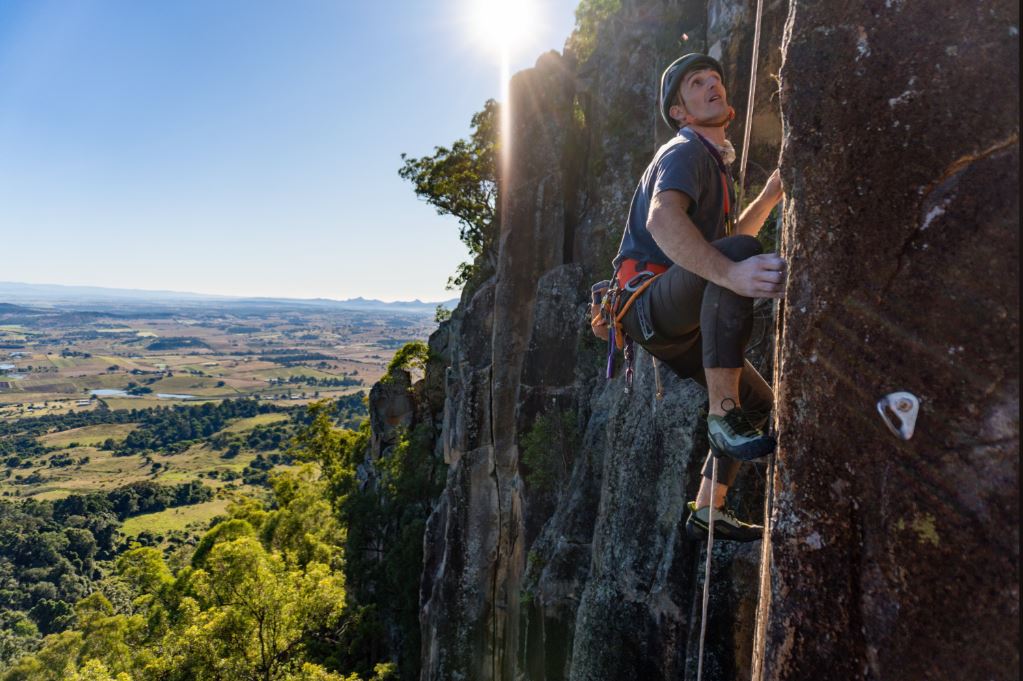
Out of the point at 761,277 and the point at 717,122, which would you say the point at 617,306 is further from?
the point at 717,122

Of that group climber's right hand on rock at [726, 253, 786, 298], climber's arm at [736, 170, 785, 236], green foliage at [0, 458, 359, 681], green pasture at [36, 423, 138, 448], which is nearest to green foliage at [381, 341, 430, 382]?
green foliage at [0, 458, 359, 681]

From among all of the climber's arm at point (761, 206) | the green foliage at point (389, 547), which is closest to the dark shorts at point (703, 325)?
the climber's arm at point (761, 206)

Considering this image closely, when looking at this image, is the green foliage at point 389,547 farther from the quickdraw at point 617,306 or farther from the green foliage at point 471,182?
the quickdraw at point 617,306

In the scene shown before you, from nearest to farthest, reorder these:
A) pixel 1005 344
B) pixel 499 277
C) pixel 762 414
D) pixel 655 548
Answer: pixel 1005 344, pixel 762 414, pixel 655 548, pixel 499 277

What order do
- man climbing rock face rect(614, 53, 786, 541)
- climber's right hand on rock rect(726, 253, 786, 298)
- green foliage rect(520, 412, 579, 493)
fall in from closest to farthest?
1. climber's right hand on rock rect(726, 253, 786, 298)
2. man climbing rock face rect(614, 53, 786, 541)
3. green foliage rect(520, 412, 579, 493)

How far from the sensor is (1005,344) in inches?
115

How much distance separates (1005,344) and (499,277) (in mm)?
19179

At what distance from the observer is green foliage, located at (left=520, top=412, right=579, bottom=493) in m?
18.4

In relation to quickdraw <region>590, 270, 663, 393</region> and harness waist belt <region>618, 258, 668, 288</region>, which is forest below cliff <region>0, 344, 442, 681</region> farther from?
harness waist belt <region>618, 258, 668, 288</region>

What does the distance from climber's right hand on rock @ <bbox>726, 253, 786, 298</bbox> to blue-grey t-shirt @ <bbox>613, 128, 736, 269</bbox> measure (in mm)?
668

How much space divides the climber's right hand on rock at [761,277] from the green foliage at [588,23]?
1902cm

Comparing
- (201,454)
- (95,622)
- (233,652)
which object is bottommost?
(201,454)

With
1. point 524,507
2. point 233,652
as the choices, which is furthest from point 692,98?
point 233,652

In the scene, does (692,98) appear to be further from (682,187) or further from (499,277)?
(499,277)
